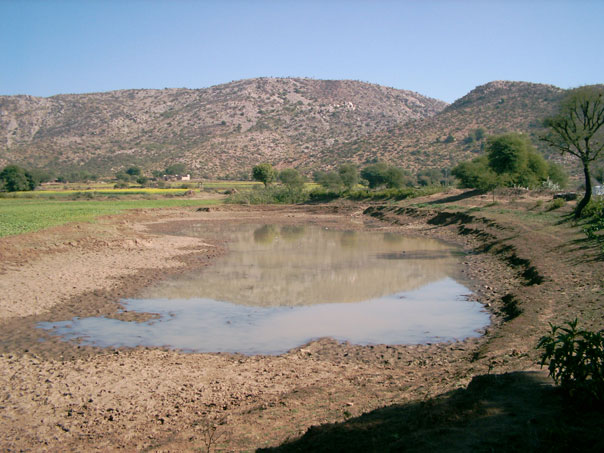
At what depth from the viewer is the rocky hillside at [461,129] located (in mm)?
82688

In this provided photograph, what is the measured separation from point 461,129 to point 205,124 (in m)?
68.0

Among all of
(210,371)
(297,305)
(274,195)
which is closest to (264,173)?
(274,195)

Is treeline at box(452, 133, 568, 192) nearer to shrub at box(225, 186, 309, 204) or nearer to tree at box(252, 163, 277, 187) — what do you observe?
shrub at box(225, 186, 309, 204)

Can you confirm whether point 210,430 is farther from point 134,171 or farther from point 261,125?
point 261,125

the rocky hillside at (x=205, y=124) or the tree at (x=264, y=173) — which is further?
the rocky hillside at (x=205, y=124)

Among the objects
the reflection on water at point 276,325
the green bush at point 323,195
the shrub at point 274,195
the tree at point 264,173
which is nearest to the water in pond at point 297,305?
the reflection on water at point 276,325

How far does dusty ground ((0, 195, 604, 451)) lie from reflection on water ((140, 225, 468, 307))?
2370 mm

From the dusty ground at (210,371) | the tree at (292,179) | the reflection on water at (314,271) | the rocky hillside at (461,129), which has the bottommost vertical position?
the reflection on water at (314,271)

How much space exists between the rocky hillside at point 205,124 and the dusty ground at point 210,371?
83498 millimetres

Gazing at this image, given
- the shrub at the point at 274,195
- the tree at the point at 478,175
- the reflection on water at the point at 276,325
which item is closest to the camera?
the reflection on water at the point at 276,325

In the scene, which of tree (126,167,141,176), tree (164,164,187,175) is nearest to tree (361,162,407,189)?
tree (164,164,187,175)

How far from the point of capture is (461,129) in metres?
90.0

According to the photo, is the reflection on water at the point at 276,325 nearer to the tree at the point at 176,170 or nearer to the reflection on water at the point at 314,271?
the reflection on water at the point at 314,271

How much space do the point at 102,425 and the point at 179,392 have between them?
1494 mm
